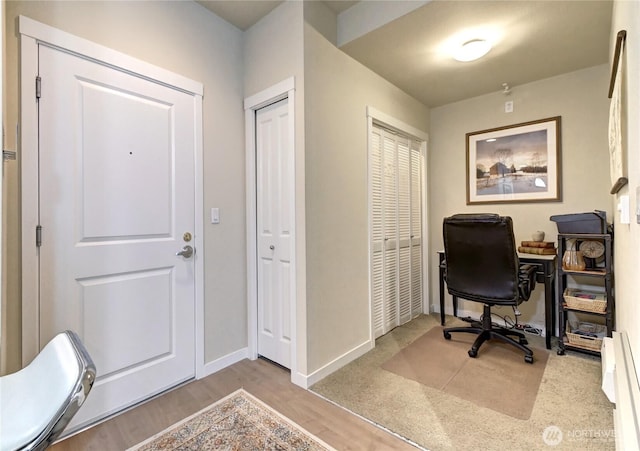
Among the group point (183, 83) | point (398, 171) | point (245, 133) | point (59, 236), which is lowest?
point (59, 236)

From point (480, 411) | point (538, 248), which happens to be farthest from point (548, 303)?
point (480, 411)

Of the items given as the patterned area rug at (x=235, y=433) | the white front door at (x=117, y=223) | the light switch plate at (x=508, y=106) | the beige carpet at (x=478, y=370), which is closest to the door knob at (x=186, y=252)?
the white front door at (x=117, y=223)

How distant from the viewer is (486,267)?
7.89 ft

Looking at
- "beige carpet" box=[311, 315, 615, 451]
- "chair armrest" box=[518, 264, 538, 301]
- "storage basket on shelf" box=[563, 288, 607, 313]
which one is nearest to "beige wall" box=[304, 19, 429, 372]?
"beige carpet" box=[311, 315, 615, 451]

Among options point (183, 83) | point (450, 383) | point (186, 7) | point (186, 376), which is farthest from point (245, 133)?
point (450, 383)

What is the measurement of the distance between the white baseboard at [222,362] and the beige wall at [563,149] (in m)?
2.28

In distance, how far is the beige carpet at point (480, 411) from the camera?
1504mm

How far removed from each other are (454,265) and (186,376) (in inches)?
88.0

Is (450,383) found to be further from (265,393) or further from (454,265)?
(265,393)

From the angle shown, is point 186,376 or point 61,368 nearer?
point 61,368

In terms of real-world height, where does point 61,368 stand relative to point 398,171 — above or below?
below

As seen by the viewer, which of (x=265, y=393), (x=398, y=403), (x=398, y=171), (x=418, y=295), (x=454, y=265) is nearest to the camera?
(x=398, y=403)

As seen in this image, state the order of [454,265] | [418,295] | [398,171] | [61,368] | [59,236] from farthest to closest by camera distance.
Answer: [418,295] < [398,171] < [454,265] < [59,236] < [61,368]

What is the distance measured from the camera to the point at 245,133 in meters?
2.43
